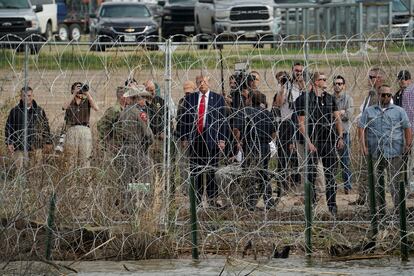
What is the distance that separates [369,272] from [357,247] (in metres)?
0.69

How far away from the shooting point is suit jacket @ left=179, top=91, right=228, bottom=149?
48.5ft

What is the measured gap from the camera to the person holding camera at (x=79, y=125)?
14.6 meters

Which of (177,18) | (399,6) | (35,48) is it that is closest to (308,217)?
(35,48)

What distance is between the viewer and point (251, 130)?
47.8ft

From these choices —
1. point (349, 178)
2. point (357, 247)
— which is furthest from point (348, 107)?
point (357, 247)

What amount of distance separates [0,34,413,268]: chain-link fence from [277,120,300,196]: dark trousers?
0.02 meters

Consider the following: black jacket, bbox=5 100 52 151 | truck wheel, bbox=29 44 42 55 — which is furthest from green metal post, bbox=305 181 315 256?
truck wheel, bbox=29 44 42 55

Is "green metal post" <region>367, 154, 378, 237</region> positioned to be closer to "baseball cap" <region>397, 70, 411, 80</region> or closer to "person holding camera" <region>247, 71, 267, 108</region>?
"baseball cap" <region>397, 70, 411, 80</region>

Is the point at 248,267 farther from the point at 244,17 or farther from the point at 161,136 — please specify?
the point at 244,17

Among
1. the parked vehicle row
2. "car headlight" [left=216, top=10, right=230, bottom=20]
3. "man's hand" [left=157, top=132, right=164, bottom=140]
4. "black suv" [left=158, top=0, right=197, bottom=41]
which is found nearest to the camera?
"man's hand" [left=157, top=132, right=164, bottom=140]

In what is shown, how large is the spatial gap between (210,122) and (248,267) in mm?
2331

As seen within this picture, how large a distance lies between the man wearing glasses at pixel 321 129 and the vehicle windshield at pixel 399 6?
23148 millimetres

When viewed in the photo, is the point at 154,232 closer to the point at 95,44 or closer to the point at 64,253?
the point at 64,253

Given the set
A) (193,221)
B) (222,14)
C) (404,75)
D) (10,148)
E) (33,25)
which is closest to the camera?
(193,221)
